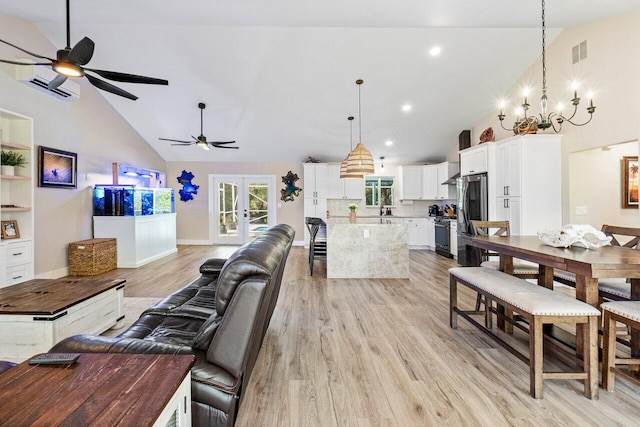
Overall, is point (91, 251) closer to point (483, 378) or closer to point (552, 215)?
point (483, 378)

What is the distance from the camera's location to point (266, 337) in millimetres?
2678

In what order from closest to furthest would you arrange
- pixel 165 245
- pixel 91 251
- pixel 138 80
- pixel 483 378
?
pixel 483 378, pixel 138 80, pixel 91 251, pixel 165 245

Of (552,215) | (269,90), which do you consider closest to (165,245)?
(269,90)

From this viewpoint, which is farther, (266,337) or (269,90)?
(269,90)

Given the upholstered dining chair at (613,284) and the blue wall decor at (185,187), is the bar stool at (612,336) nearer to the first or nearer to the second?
the upholstered dining chair at (613,284)

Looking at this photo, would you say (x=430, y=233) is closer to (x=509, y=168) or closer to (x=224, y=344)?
(x=509, y=168)

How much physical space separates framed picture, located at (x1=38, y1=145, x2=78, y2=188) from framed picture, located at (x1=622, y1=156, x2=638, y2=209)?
8624 millimetres

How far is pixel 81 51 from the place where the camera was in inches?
96.6

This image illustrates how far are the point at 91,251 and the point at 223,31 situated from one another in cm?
411

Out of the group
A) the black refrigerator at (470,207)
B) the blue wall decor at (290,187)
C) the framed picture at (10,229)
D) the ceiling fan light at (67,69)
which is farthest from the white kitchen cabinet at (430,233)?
the framed picture at (10,229)

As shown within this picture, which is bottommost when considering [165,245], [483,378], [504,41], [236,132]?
[483,378]

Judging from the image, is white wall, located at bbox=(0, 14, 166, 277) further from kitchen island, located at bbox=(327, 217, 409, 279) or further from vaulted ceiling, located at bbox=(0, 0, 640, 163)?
kitchen island, located at bbox=(327, 217, 409, 279)

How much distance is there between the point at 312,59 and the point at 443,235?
15.1 feet

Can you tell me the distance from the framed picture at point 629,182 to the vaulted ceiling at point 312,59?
211 centimetres
